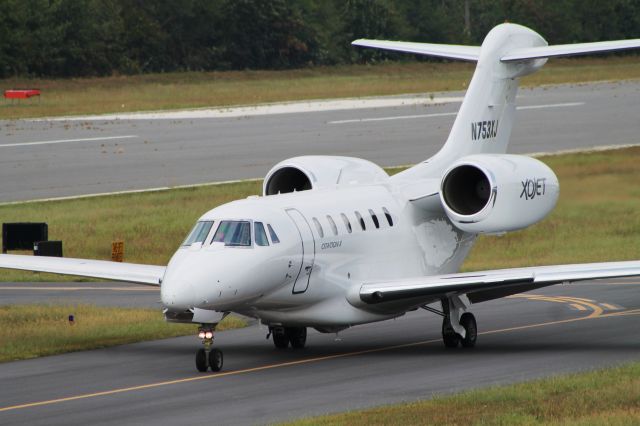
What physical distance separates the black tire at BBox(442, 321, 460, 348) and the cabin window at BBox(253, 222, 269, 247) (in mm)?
4191

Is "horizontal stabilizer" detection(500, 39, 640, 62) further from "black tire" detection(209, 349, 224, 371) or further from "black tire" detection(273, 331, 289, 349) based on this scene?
"black tire" detection(209, 349, 224, 371)

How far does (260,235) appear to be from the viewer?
23.0 metres

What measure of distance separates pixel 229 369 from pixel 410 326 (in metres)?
6.52

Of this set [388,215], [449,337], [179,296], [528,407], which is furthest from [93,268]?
[528,407]

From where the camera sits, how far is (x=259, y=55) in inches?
4970

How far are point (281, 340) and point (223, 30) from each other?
104376mm

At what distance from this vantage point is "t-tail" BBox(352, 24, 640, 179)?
29.3 meters

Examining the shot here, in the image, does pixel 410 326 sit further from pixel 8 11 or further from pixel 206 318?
pixel 8 11

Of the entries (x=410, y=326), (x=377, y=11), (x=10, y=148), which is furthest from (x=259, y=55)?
(x=410, y=326)

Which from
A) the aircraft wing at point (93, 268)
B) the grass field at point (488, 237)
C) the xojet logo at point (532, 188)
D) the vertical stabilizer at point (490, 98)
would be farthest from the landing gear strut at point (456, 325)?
the grass field at point (488, 237)

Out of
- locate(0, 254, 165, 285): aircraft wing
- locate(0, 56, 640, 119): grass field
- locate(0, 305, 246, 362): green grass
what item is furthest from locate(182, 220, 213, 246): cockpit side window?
locate(0, 56, 640, 119): grass field

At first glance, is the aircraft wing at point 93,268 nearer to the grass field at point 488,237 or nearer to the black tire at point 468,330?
the black tire at point 468,330

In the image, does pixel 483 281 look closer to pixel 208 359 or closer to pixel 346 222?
pixel 346 222

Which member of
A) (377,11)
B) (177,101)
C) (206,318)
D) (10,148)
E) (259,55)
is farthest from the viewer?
(377,11)
